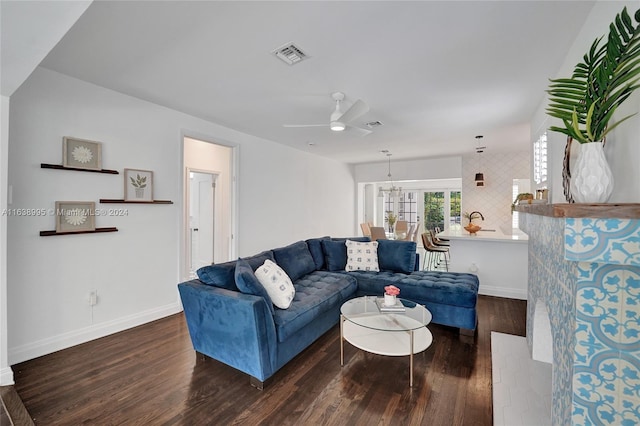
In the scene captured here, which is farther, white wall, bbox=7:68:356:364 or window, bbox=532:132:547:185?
window, bbox=532:132:547:185

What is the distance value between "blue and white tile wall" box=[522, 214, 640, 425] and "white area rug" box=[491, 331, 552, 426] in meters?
0.81

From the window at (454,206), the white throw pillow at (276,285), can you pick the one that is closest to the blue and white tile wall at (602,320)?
the white throw pillow at (276,285)

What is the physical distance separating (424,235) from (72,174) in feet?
18.0

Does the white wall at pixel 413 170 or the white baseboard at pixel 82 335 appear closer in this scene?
the white baseboard at pixel 82 335

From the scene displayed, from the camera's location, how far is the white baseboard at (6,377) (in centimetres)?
215

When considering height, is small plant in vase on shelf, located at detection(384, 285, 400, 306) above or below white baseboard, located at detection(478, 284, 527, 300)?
above

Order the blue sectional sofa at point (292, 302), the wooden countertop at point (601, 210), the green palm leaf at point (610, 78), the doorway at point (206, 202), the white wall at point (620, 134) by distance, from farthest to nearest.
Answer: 1. the doorway at point (206, 202)
2. the blue sectional sofa at point (292, 302)
3. the white wall at point (620, 134)
4. the green palm leaf at point (610, 78)
5. the wooden countertop at point (601, 210)

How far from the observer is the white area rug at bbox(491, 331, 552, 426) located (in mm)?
1845

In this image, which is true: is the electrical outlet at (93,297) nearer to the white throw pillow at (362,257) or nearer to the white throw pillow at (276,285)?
the white throw pillow at (276,285)

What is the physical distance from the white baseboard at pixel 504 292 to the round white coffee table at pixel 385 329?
226 cm

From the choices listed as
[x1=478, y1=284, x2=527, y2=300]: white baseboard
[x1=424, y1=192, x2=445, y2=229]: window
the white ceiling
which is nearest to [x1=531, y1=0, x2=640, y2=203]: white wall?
the white ceiling

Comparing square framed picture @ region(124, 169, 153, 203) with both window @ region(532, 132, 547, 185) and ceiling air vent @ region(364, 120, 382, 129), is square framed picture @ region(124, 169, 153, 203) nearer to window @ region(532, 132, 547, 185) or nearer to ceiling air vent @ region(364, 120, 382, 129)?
ceiling air vent @ region(364, 120, 382, 129)

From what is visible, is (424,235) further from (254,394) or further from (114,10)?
(114,10)

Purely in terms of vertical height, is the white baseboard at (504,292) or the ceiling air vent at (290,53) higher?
the ceiling air vent at (290,53)
